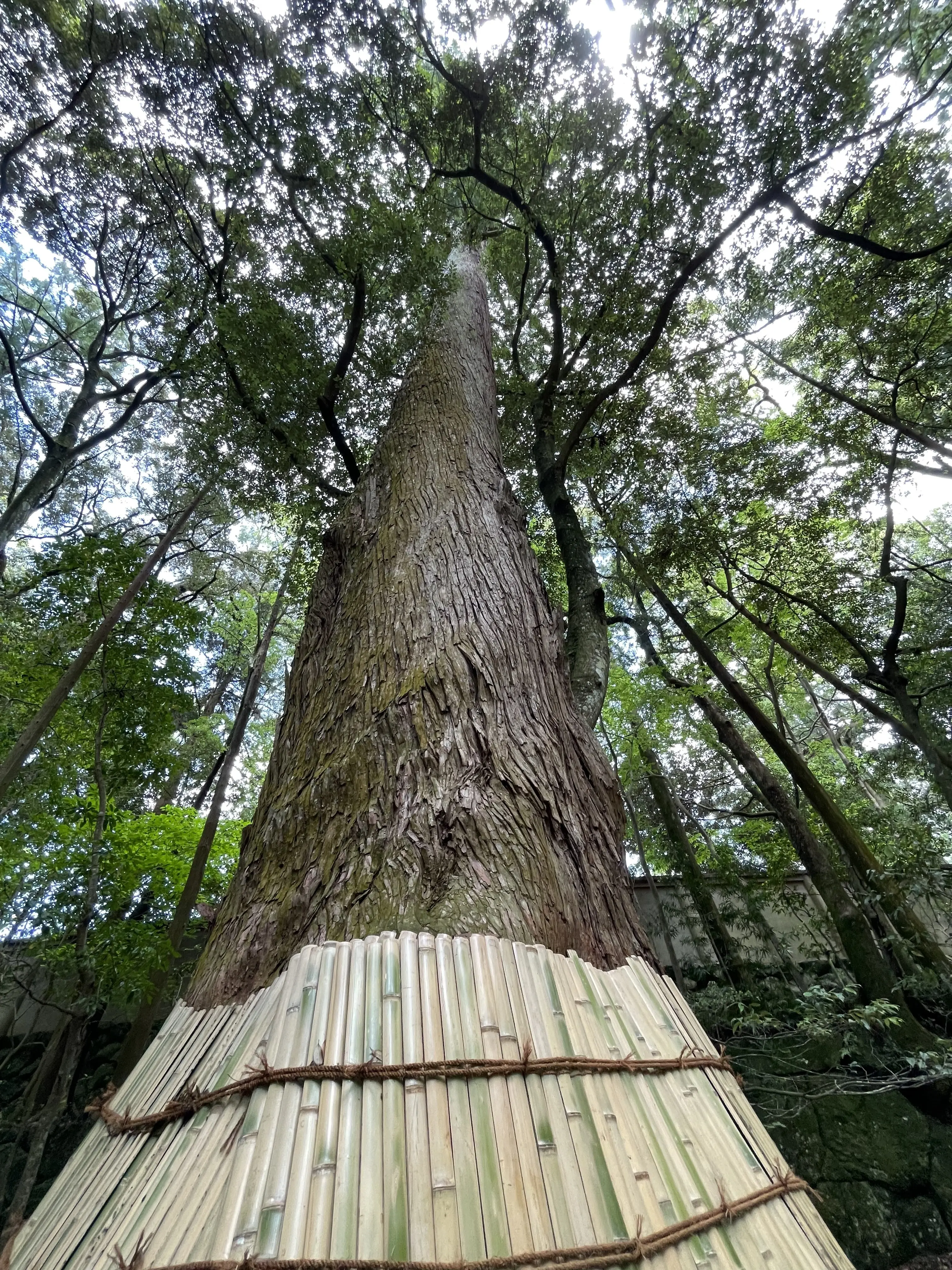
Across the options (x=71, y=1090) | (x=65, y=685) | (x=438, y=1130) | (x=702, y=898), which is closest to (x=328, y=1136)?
(x=438, y=1130)

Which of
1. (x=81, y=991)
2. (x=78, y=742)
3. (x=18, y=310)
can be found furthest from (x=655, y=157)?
(x=18, y=310)

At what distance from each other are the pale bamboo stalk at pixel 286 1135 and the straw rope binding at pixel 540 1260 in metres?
0.02

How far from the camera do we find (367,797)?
51.0 inches

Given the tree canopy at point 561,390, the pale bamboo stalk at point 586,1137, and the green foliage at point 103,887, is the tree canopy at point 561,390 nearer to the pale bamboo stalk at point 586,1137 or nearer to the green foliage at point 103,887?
the green foliage at point 103,887

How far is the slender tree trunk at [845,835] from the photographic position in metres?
4.55

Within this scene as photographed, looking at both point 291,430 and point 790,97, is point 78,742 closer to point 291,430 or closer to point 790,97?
point 291,430

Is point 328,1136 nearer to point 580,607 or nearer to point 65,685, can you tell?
point 580,607

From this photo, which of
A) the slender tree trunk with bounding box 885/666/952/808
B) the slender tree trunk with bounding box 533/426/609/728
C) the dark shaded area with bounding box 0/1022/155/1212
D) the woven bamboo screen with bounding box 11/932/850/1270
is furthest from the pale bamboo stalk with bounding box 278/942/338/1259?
the slender tree trunk with bounding box 885/666/952/808

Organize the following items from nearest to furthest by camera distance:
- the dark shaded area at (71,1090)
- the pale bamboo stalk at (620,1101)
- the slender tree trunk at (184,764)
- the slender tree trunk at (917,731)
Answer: the pale bamboo stalk at (620,1101) < the dark shaded area at (71,1090) < the slender tree trunk at (917,731) < the slender tree trunk at (184,764)

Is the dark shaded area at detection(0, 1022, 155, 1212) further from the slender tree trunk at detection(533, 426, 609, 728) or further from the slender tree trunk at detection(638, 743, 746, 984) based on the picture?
the slender tree trunk at detection(638, 743, 746, 984)

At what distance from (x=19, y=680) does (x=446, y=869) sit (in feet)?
15.8

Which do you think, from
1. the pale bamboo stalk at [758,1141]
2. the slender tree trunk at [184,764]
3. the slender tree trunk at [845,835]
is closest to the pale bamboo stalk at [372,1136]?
the pale bamboo stalk at [758,1141]

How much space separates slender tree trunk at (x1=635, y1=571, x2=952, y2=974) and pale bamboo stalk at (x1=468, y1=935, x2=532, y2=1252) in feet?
16.3

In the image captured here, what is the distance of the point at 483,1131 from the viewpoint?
702mm
